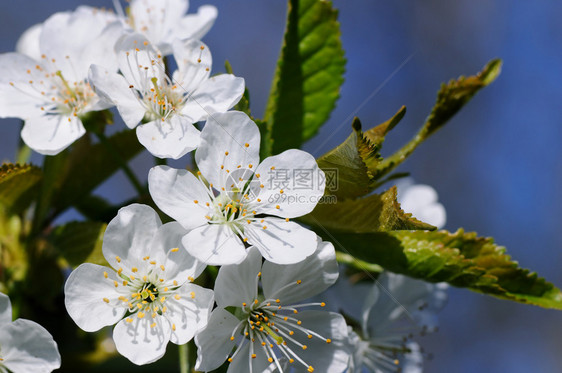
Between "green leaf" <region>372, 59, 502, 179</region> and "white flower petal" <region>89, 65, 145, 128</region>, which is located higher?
"green leaf" <region>372, 59, 502, 179</region>

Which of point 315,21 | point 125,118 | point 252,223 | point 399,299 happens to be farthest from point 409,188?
point 125,118

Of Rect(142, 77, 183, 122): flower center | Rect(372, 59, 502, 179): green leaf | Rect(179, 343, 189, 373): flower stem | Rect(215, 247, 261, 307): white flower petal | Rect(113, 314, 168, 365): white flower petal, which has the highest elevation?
Rect(372, 59, 502, 179): green leaf

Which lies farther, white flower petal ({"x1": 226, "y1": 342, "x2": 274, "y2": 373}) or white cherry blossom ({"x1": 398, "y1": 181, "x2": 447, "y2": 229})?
white cherry blossom ({"x1": 398, "y1": 181, "x2": 447, "y2": 229})

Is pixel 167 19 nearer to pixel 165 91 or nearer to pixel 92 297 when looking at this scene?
pixel 165 91

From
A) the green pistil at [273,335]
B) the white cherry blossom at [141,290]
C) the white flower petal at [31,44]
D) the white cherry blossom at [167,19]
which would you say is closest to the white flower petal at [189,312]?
the white cherry blossom at [141,290]

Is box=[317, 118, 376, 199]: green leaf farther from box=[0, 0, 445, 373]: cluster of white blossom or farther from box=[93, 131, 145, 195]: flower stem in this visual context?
box=[93, 131, 145, 195]: flower stem

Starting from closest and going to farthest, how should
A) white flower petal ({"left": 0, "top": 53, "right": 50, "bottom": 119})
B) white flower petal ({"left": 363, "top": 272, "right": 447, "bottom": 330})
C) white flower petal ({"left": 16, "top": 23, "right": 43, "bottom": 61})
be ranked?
white flower petal ({"left": 0, "top": 53, "right": 50, "bottom": 119})
white flower petal ({"left": 363, "top": 272, "right": 447, "bottom": 330})
white flower petal ({"left": 16, "top": 23, "right": 43, "bottom": 61})

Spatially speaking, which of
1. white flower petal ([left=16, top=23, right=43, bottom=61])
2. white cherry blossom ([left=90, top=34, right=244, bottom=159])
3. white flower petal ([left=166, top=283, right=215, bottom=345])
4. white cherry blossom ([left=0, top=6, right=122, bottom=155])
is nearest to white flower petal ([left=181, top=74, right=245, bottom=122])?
white cherry blossom ([left=90, top=34, right=244, bottom=159])

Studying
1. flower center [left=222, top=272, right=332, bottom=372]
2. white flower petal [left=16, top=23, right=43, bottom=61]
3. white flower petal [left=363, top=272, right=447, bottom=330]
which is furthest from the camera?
white flower petal [left=16, top=23, right=43, bottom=61]
